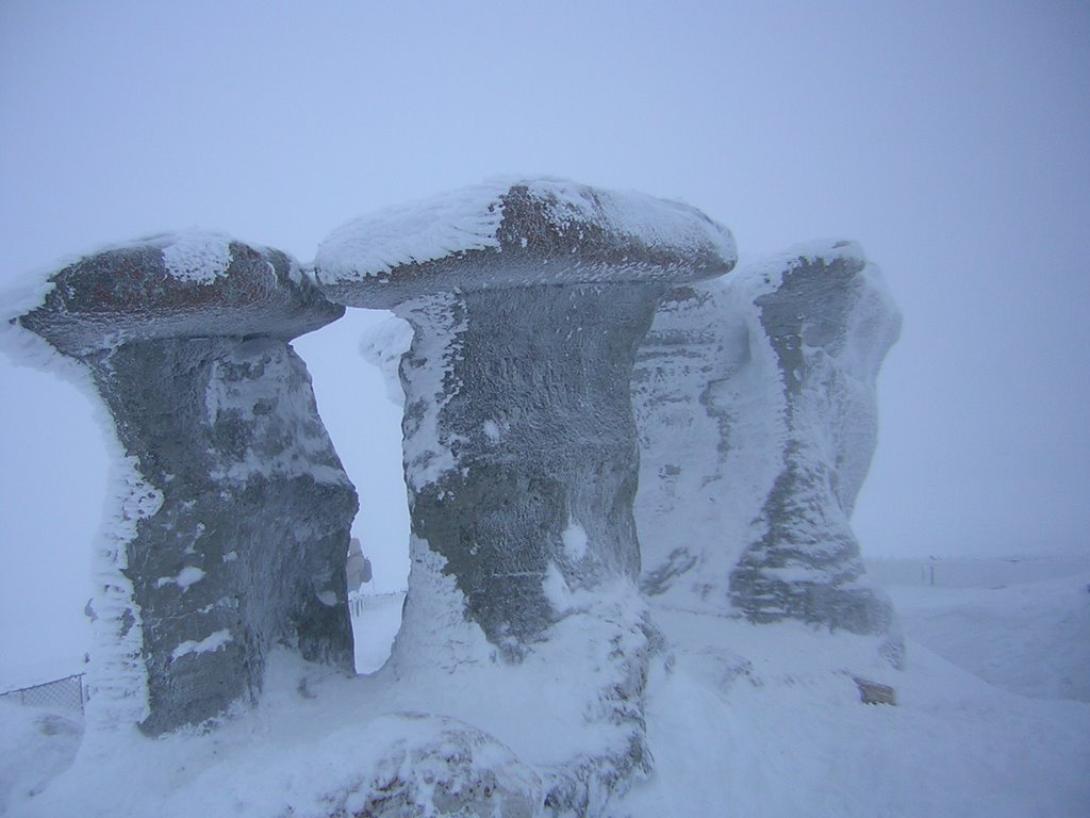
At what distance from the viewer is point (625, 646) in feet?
10.6

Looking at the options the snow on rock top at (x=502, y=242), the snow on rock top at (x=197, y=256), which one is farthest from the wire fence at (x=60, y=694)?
the snow on rock top at (x=502, y=242)

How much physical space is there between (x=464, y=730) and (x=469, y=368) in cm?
161

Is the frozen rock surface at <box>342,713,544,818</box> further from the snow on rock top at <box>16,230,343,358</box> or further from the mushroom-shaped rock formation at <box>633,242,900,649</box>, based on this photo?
the mushroom-shaped rock formation at <box>633,242,900,649</box>

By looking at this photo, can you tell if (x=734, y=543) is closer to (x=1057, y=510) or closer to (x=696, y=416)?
(x=696, y=416)

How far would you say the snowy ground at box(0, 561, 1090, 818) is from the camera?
244cm

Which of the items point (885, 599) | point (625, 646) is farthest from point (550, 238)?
point (885, 599)

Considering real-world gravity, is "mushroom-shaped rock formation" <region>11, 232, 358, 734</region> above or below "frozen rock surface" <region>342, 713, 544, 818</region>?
above

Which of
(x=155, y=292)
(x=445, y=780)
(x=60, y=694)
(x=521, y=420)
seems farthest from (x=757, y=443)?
(x=60, y=694)

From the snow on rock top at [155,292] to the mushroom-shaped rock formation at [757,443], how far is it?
3276 mm

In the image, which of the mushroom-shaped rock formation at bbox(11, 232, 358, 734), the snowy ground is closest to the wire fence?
the snowy ground

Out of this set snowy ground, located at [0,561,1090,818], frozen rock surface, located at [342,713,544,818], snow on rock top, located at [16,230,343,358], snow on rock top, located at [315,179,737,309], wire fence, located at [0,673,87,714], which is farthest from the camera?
wire fence, located at [0,673,87,714]

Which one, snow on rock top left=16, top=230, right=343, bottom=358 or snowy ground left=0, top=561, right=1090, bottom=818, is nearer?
snowy ground left=0, top=561, right=1090, bottom=818

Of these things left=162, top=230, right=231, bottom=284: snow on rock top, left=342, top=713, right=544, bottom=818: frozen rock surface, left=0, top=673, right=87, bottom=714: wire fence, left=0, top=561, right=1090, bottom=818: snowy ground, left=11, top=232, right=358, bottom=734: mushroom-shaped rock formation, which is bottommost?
left=0, top=673, right=87, bottom=714: wire fence

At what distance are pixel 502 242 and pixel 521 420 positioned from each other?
3.14 ft
